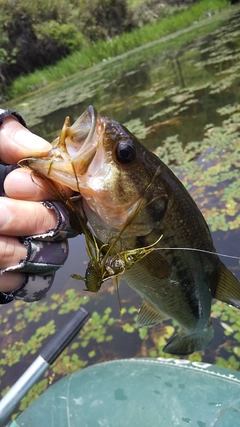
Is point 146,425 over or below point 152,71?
over

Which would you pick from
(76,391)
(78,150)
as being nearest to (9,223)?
(78,150)

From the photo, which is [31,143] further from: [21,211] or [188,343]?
[188,343]

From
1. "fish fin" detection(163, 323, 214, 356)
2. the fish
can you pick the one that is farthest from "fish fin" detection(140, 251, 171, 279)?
"fish fin" detection(163, 323, 214, 356)

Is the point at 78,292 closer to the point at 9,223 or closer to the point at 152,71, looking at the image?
the point at 9,223

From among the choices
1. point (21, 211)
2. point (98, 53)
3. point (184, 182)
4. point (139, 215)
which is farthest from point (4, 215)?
point (98, 53)

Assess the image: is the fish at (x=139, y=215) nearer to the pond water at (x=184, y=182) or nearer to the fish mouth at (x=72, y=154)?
the fish mouth at (x=72, y=154)

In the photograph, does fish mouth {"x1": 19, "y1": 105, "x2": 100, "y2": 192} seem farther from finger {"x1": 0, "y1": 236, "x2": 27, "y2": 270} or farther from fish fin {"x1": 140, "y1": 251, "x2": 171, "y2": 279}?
fish fin {"x1": 140, "y1": 251, "x2": 171, "y2": 279}
